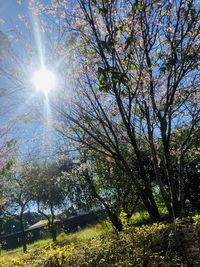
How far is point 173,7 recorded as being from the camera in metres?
7.09

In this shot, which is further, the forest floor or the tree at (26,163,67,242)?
the tree at (26,163,67,242)

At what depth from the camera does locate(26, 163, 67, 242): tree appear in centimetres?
2775

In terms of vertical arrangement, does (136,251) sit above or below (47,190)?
below

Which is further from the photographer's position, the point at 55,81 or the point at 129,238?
the point at 55,81

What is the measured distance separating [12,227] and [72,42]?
85.1 metres

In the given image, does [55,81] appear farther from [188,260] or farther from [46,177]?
[46,177]

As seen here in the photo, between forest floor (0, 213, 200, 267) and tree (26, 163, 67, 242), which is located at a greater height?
tree (26, 163, 67, 242)

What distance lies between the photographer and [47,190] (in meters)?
35.8

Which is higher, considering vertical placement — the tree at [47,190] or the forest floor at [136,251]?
the tree at [47,190]

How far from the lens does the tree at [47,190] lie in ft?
91.1

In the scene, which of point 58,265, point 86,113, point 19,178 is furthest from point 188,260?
point 19,178

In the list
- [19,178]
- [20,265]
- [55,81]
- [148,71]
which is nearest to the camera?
[20,265]

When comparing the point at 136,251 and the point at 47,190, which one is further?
the point at 47,190

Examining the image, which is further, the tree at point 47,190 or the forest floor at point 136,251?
the tree at point 47,190
